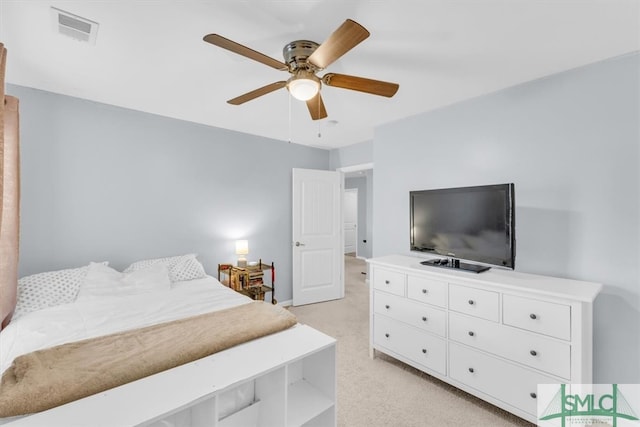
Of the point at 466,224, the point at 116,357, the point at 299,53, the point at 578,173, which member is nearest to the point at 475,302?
the point at 466,224

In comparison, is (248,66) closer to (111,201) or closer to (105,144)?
(105,144)

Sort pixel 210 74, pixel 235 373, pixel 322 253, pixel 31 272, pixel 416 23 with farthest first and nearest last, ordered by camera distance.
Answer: pixel 322 253 < pixel 31 272 < pixel 210 74 < pixel 416 23 < pixel 235 373

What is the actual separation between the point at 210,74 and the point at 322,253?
289 cm

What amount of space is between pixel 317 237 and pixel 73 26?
11.0ft

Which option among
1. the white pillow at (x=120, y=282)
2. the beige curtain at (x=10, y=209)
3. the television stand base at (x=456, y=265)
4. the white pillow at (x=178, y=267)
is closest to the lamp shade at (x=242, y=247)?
the white pillow at (x=178, y=267)

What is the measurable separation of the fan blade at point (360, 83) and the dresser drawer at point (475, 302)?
4.88 ft

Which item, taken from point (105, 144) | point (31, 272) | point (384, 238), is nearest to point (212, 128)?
point (105, 144)

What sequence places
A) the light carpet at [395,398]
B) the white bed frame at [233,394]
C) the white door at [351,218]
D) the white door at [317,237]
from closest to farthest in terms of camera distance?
the white bed frame at [233,394], the light carpet at [395,398], the white door at [317,237], the white door at [351,218]

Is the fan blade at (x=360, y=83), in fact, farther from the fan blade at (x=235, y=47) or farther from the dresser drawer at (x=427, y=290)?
the dresser drawer at (x=427, y=290)

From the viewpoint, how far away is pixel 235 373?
1.21 m

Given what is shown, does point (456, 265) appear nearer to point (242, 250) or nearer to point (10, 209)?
point (242, 250)

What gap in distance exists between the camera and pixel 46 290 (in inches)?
86.4

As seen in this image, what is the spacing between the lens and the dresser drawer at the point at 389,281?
2.46 meters

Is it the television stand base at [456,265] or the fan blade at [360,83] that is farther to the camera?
the television stand base at [456,265]
